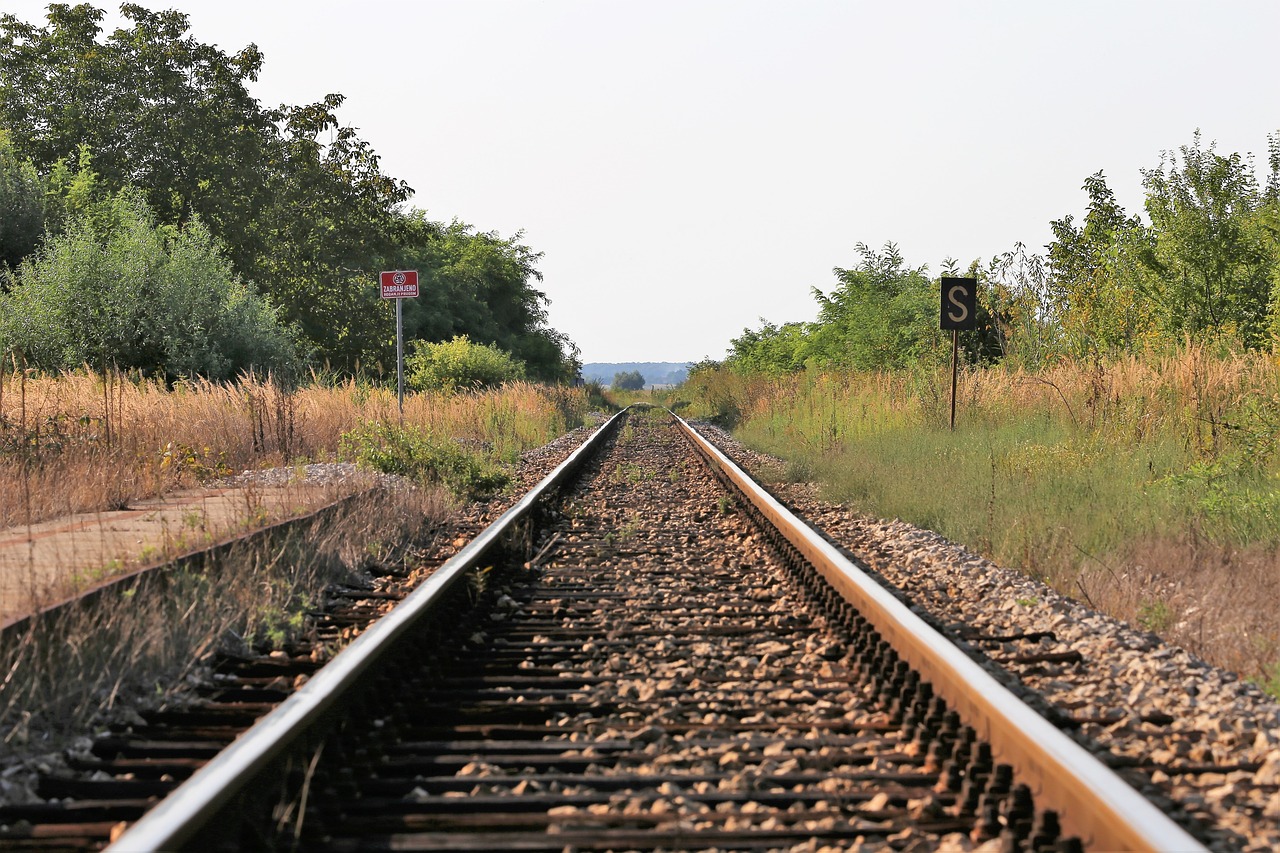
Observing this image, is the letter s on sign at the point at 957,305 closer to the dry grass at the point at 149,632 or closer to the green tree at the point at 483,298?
the dry grass at the point at 149,632

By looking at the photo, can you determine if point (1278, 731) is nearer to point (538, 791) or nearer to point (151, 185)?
point (538, 791)

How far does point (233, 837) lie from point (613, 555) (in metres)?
5.25

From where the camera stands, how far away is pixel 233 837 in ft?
8.80

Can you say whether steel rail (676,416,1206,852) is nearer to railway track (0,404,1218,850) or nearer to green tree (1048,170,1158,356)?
railway track (0,404,1218,850)

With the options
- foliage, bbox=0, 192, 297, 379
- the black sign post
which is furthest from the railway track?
foliage, bbox=0, 192, 297, 379

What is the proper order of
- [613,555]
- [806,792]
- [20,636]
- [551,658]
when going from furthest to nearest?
[613,555], [551,658], [20,636], [806,792]

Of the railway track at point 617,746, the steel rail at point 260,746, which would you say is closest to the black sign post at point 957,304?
the railway track at point 617,746

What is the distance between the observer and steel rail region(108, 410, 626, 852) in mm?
2438

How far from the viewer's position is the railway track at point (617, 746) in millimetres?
2816

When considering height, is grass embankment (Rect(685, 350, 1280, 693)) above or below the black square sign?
below

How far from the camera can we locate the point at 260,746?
298 cm

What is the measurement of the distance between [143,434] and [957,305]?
9.85 m

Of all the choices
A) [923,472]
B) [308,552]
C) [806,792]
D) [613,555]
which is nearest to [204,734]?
[806,792]

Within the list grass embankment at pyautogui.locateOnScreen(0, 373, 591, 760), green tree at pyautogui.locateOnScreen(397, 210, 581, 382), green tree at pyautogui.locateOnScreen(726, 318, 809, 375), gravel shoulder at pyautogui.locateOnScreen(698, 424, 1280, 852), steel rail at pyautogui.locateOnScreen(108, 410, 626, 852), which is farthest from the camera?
green tree at pyautogui.locateOnScreen(397, 210, 581, 382)
